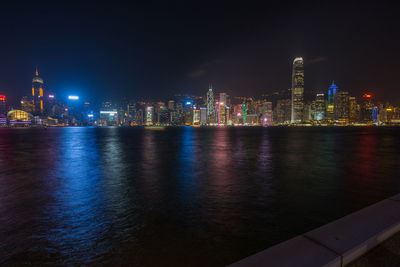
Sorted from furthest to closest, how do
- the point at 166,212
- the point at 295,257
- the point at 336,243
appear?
the point at 166,212 → the point at 336,243 → the point at 295,257

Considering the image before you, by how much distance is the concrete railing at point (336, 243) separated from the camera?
2.77 m

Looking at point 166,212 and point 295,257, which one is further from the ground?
point 295,257

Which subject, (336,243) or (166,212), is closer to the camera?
(336,243)

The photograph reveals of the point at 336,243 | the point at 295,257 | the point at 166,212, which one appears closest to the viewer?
the point at 295,257

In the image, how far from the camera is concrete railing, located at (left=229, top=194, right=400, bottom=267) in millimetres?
2770

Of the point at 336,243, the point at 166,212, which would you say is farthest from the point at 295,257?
the point at 166,212

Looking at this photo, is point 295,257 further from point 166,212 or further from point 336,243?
point 166,212

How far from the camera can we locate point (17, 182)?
13195 millimetres

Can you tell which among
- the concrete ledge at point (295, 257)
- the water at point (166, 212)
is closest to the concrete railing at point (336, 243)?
the concrete ledge at point (295, 257)

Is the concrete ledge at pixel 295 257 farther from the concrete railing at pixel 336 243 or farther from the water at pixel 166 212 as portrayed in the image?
the water at pixel 166 212

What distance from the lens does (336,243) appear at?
10.2ft

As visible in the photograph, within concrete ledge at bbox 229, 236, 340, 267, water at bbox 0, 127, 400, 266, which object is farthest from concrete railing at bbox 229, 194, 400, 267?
water at bbox 0, 127, 400, 266

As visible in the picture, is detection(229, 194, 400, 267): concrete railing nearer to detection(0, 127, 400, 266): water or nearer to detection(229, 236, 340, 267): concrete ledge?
detection(229, 236, 340, 267): concrete ledge

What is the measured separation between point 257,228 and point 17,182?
46.8 feet
